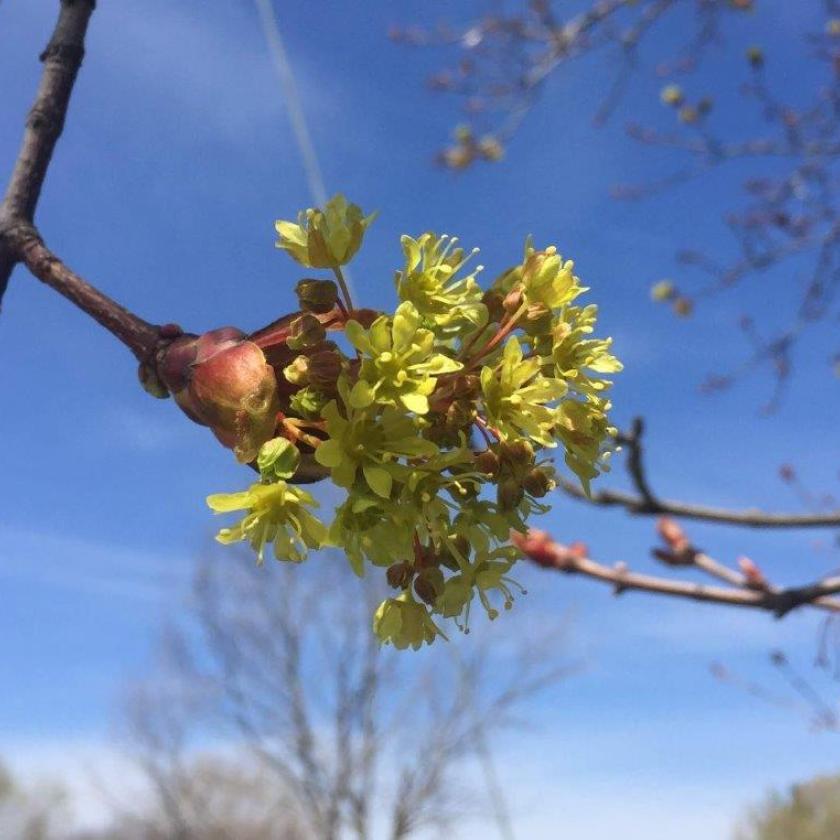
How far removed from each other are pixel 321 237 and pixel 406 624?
32 centimetres

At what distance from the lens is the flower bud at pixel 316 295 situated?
654mm

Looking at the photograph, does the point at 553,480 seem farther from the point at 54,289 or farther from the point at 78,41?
the point at 78,41

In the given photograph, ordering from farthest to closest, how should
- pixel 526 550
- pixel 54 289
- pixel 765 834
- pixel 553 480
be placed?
pixel 765 834, pixel 526 550, pixel 553 480, pixel 54 289

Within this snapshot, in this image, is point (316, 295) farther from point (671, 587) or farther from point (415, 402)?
point (671, 587)

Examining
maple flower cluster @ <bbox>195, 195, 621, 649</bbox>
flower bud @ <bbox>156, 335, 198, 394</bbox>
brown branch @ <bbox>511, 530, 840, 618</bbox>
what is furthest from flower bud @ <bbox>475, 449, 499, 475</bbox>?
brown branch @ <bbox>511, 530, 840, 618</bbox>

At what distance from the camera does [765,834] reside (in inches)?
661

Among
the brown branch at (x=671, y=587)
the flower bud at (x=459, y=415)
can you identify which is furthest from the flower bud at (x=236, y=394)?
the brown branch at (x=671, y=587)

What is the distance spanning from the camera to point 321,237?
2.30 feet

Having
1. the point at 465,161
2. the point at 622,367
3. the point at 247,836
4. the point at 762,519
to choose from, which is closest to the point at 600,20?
the point at 465,161

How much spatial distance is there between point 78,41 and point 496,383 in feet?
1.40

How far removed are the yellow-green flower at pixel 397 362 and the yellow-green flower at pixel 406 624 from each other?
208mm

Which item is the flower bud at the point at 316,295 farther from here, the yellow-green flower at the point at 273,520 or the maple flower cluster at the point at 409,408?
the yellow-green flower at the point at 273,520

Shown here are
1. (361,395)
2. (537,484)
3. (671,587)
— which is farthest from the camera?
(671,587)

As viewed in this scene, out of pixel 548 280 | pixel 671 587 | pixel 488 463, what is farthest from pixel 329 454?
pixel 671 587
